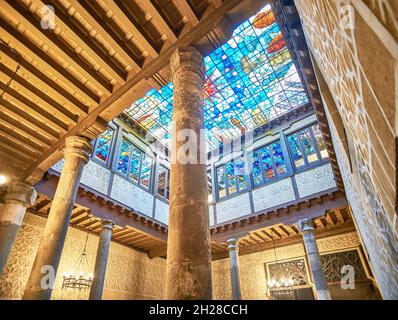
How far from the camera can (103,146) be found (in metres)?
9.80

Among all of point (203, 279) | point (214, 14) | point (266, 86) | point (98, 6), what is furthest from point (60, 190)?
point (266, 86)

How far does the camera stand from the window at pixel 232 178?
37.1ft

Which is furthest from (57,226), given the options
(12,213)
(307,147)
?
(307,147)

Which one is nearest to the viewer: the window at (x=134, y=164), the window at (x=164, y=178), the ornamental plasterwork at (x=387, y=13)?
the ornamental plasterwork at (x=387, y=13)

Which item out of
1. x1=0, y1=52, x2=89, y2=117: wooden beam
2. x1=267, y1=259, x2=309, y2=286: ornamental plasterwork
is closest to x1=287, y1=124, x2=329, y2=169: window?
x1=267, y1=259, x2=309, y2=286: ornamental plasterwork

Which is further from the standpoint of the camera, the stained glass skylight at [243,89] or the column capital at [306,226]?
the column capital at [306,226]

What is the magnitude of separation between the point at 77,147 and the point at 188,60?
A: 110 inches

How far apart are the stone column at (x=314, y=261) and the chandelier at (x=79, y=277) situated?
6985mm

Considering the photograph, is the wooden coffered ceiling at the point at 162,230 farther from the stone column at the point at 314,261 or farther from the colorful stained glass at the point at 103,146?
the colorful stained glass at the point at 103,146

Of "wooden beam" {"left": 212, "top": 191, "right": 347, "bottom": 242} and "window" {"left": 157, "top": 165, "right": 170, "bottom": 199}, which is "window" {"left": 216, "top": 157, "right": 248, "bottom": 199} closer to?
"wooden beam" {"left": 212, "top": 191, "right": 347, "bottom": 242}

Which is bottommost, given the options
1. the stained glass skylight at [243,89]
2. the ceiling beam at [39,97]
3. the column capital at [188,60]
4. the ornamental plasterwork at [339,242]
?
the ornamental plasterwork at [339,242]

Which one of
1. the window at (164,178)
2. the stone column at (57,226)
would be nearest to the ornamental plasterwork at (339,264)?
the window at (164,178)

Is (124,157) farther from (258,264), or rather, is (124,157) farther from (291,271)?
(291,271)

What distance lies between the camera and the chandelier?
782cm
